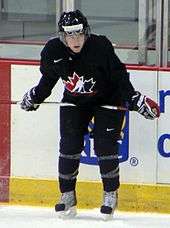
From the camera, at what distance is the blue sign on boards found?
465 cm

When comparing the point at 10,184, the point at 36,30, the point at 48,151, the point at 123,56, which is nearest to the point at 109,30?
the point at 123,56

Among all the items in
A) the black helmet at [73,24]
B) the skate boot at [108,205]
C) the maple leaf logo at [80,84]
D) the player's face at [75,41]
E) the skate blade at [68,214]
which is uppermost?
the black helmet at [73,24]

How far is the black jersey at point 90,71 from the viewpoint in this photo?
4211 mm

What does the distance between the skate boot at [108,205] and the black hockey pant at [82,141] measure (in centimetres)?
4

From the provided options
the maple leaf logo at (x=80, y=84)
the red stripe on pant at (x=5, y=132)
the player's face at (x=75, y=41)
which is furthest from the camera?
the red stripe on pant at (x=5, y=132)

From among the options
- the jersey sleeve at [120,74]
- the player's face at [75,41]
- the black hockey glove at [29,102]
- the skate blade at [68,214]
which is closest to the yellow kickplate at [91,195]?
the skate blade at [68,214]

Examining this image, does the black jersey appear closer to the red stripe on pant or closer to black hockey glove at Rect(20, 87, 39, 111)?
black hockey glove at Rect(20, 87, 39, 111)

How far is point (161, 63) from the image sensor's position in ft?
15.5

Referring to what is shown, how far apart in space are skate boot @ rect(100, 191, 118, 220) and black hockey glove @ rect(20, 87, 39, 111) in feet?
2.25

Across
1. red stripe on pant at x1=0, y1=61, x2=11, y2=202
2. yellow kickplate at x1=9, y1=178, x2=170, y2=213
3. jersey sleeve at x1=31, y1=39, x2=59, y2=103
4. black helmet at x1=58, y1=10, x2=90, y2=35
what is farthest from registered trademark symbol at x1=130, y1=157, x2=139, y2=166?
black helmet at x1=58, y1=10, x2=90, y2=35

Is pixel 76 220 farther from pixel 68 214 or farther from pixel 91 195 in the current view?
pixel 91 195

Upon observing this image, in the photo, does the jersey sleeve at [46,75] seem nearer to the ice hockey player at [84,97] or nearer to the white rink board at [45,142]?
the ice hockey player at [84,97]

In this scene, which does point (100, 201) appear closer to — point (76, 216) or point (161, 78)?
point (76, 216)

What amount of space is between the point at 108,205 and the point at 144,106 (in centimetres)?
66
